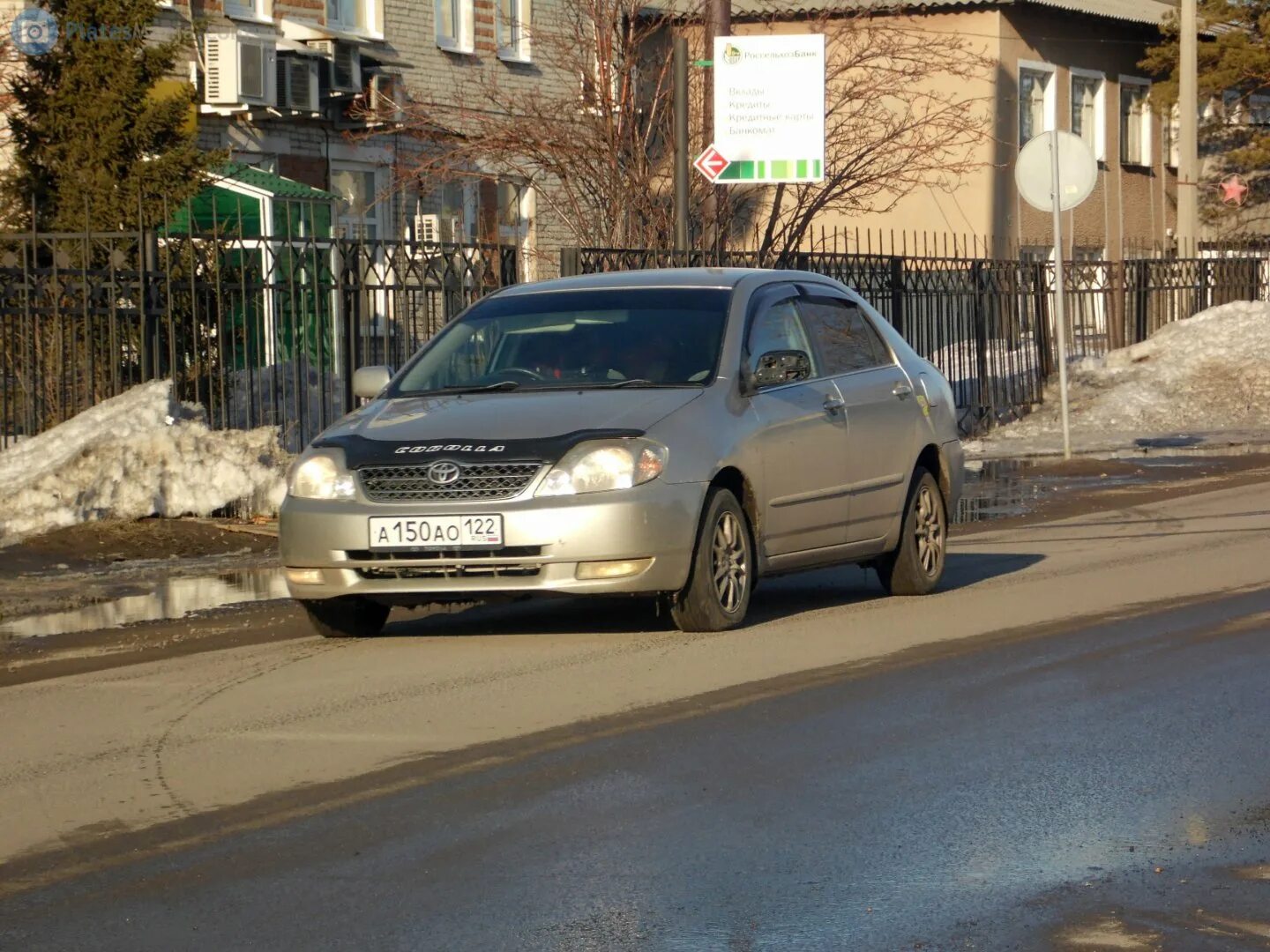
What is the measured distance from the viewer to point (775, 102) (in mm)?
21594

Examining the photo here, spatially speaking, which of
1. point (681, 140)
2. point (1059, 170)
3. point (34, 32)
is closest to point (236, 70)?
point (34, 32)

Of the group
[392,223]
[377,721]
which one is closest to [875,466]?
[377,721]

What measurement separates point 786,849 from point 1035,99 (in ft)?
122

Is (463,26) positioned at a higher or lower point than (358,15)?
higher

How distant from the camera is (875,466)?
10789 millimetres

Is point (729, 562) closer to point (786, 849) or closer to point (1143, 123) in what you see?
point (786, 849)

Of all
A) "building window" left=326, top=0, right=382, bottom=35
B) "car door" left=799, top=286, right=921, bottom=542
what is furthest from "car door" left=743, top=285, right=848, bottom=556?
"building window" left=326, top=0, right=382, bottom=35

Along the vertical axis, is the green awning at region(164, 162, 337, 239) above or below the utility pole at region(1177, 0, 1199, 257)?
below

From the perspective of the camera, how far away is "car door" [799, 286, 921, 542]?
35.0 ft

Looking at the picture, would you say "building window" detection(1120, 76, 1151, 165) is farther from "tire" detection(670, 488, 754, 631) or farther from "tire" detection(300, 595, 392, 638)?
"tire" detection(300, 595, 392, 638)

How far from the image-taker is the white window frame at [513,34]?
34.4 m

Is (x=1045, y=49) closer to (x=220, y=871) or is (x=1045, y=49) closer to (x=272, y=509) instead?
(x=272, y=509)

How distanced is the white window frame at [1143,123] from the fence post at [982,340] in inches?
848

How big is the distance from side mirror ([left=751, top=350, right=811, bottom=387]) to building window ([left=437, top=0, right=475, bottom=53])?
23.8 metres
